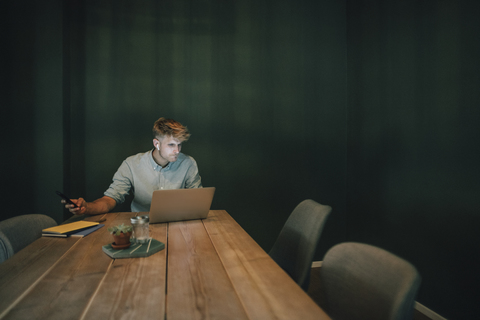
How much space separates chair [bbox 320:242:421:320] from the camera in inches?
28.3

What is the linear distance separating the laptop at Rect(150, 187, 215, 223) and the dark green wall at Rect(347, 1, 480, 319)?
1.81 meters

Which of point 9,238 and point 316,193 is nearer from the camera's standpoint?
point 9,238

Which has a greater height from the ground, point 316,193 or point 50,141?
point 50,141

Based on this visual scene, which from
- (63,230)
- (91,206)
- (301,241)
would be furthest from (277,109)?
(63,230)

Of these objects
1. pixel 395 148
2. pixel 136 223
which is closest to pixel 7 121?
pixel 136 223

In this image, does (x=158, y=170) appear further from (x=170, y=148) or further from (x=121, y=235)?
(x=121, y=235)

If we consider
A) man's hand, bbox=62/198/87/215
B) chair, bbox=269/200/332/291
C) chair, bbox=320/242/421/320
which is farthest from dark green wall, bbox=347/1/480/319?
man's hand, bbox=62/198/87/215

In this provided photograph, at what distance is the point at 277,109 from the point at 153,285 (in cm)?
265

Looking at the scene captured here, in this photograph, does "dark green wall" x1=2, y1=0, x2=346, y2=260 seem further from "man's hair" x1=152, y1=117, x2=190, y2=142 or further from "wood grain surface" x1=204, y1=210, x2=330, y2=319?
"wood grain surface" x1=204, y1=210, x2=330, y2=319

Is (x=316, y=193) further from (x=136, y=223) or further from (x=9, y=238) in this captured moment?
(x=9, y=238)

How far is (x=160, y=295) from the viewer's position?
785 mm

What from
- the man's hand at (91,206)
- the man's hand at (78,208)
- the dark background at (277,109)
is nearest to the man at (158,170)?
the man's hand at (91,206)

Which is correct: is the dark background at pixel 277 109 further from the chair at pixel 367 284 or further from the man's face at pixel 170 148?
the chair at pixel 367 284

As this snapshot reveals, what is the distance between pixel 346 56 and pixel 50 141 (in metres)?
3.45
